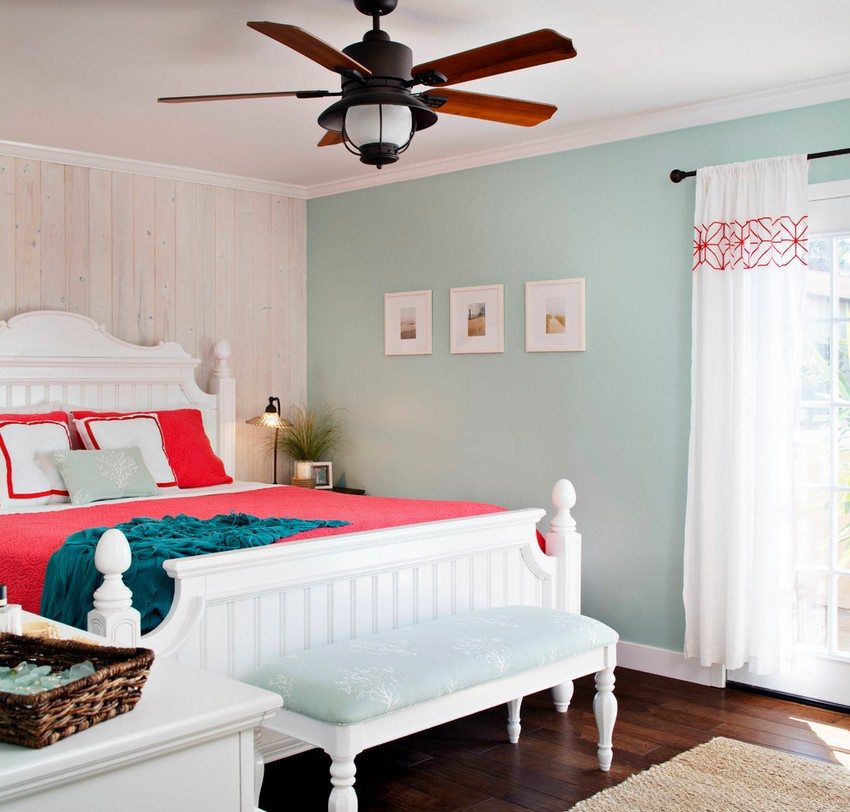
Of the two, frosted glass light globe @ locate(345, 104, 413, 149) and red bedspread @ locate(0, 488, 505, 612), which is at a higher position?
frosted glass light globe @ locate(345, 104, 413, 149)

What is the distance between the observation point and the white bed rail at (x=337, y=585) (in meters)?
2.61

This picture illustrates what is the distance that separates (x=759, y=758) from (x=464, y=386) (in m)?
2.43

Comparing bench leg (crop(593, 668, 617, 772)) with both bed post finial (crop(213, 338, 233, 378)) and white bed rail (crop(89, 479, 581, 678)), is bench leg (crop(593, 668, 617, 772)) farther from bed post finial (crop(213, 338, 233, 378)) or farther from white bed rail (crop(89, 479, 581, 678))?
bed post finial (crop(213, 338, 233, 378))

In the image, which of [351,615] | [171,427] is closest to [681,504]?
[351,615]

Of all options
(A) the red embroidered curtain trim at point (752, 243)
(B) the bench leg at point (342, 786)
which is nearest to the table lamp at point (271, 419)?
(A) the red embroidered curtain trim at point (752, 243)

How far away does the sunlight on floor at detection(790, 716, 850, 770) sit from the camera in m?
3.28

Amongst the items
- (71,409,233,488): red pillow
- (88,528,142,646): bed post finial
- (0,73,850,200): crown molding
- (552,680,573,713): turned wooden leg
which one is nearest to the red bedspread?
(71,409,233,488): red pillow

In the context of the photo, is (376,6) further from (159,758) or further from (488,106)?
(159,758)

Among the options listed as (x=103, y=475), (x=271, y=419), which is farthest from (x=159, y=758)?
(x=271, y=419)

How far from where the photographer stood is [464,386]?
16.7ft

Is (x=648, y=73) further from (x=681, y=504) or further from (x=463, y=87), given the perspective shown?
(x=681, y=504)

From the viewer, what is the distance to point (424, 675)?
2590 mm

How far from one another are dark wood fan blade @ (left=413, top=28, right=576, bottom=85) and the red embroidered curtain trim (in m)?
1.62

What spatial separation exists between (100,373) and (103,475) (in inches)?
34.3
